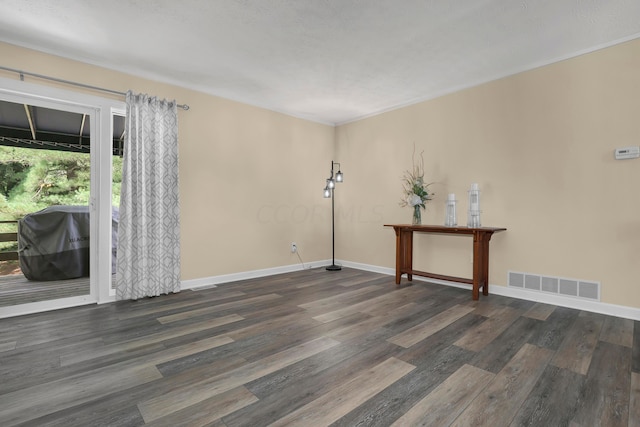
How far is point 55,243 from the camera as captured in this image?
11.1ft

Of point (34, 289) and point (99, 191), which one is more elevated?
point (99, 191)

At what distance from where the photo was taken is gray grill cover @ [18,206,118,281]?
3.13 meters

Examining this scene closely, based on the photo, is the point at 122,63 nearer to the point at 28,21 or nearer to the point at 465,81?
the point at 28,21

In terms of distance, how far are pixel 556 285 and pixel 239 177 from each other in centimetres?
393

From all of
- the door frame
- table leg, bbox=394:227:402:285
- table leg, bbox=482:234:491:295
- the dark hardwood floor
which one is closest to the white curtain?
the door frame

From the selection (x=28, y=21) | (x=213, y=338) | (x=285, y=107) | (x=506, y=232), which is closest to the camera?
(x=213, y=338)

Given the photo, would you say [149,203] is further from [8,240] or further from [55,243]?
[8,240]

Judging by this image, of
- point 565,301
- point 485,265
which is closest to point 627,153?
point 565,301

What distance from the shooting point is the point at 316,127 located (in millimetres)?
5379

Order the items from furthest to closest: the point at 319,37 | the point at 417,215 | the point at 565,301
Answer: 1. the point at 417,215
2. the point at 565,301
3. the point at 319,37

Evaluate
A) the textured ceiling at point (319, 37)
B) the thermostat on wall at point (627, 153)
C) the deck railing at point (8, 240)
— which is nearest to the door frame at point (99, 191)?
the textured ceiling at point (319, 37)

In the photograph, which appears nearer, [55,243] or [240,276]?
[55,243]

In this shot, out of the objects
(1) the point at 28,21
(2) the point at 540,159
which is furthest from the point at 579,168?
(1) the point at 28,21

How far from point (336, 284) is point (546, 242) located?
7.88 feet
